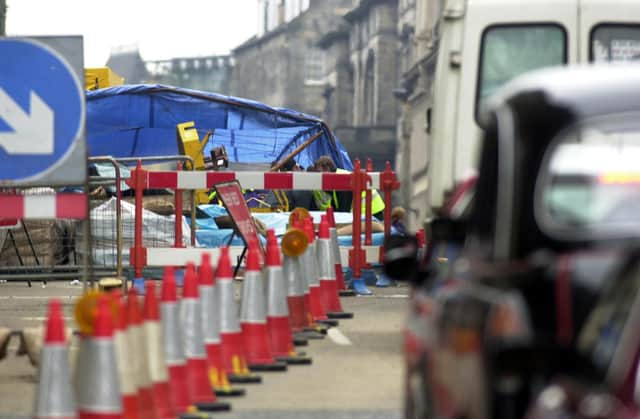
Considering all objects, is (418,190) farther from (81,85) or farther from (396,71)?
(81,85)

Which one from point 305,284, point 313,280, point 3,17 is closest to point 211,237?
point 313,280

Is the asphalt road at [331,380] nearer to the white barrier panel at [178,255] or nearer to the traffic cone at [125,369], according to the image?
the traffic cone at [125,369]

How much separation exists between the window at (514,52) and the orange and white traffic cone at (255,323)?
2.69 meters

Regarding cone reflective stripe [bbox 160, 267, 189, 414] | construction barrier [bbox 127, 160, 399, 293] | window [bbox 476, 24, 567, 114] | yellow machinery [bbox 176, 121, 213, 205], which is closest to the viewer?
cone reflective stripe [bbox 160, 267, 189, 414]

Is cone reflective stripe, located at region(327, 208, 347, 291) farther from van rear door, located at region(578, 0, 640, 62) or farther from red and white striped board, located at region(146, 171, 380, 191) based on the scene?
van rear door, located at region(578, 0, 640, 62)

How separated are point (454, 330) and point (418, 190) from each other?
79.7m

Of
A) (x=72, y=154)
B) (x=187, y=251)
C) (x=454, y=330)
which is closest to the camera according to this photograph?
(x=454, y=330)

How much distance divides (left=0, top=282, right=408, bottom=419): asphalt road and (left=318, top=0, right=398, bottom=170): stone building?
9112 centimetres

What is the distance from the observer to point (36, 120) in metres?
9.95

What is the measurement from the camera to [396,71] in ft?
350

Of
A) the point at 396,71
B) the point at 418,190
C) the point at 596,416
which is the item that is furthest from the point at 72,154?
the point at 396,71

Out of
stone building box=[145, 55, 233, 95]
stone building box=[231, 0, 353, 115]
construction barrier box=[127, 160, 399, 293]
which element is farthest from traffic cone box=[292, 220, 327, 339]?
stone building box=[145, 55, 233, 95]

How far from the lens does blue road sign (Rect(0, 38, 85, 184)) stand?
990 cm

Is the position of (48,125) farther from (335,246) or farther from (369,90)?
(369,90)
